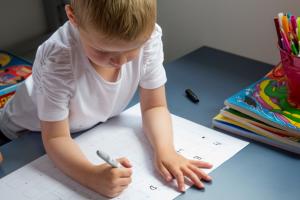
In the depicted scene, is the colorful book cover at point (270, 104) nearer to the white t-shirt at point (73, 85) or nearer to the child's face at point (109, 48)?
the white t-shirt at point (73, 85)

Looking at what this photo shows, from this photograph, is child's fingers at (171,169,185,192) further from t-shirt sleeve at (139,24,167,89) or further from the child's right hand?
t-shirt sleeve at (139,24,167,89)

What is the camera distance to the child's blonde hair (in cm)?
63

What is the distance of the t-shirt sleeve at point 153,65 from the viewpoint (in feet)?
2.86

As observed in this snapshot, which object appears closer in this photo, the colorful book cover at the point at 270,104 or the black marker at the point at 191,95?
the colorful book cover at the point at 270,104

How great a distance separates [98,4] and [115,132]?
32cm

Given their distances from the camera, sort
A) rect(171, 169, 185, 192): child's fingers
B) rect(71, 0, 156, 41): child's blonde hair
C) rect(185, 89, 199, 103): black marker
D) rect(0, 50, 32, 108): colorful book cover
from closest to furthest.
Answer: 1. rect(71, 0, 156, 41): child's blonde hair
2. rect(171, 169, 185, 192): child's fingers
3. rect(185, 89, 199, 103): black marker
4. rect(0, 50, 32, 108): colorful book cover

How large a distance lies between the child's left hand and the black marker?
23 cm

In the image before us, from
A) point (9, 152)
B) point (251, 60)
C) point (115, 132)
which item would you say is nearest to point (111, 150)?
point (115, 132)

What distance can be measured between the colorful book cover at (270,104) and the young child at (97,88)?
147 millimetres

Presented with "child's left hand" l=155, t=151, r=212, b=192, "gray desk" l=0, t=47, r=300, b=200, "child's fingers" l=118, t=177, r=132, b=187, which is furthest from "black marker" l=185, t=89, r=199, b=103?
"child's fingers" l=118, t=177, r=132, b=187

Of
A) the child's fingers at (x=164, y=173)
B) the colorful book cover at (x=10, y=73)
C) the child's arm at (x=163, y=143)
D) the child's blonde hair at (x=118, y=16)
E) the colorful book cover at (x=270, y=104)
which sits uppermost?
the child's blonde hair at (x=118, y=16)

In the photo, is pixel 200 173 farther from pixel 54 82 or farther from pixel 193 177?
pixel 54 82

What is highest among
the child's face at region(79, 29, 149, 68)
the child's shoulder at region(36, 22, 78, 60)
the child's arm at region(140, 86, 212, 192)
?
the child's face at region(79, 29, 149, 68)

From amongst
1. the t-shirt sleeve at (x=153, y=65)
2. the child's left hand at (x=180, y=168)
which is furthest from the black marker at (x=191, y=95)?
the child's left hand at (x=180, y=168)
